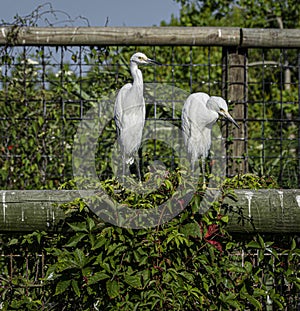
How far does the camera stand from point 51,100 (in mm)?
4086

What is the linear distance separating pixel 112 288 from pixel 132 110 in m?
1.43

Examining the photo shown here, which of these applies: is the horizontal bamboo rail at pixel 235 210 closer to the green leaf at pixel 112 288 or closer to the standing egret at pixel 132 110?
the green leaf at pixel 112 288

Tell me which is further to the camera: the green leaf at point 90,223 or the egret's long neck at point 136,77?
the egret's long neck at point 136,77

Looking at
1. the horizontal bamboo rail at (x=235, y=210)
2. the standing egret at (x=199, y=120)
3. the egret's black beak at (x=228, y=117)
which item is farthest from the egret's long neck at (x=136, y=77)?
the horizontal bamboo rail at (x=235, y=210)

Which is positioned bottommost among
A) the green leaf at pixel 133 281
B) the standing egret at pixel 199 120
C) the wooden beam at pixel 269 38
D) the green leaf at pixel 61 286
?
the green leaf at pixel 61 286

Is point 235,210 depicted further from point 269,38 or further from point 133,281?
point 269,38

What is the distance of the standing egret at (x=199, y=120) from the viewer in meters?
2.85

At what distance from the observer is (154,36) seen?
365 centimetres

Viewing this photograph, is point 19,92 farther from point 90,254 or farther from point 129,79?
point 90,254

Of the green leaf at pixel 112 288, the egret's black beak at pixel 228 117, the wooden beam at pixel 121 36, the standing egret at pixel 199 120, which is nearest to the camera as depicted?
the green leaf at pixel 112 288

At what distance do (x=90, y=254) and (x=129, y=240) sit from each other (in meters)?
0.14

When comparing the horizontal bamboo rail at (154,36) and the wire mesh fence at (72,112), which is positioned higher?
the horizontal bamboo rail at (154,36)

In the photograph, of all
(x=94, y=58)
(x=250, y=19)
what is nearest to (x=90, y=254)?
(x=94, y=58)

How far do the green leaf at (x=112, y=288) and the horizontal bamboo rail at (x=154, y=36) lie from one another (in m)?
2.21
